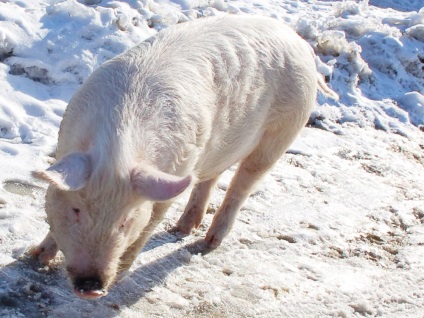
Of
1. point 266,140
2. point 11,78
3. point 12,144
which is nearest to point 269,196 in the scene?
point 266,140

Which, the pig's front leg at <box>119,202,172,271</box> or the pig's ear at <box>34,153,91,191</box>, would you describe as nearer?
the pig's ear at <box>34,153,91,191</box>

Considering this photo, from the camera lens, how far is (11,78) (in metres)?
5.34

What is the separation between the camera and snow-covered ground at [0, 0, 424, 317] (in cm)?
373

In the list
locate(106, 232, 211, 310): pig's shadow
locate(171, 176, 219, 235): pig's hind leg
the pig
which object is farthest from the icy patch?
locate(106, 232, 211, 310): pig's shadow

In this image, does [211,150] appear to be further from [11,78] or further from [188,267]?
[11,78]

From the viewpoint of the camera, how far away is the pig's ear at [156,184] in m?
2.76

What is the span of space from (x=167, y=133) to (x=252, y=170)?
4.35 feet

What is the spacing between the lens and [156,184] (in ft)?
9.25

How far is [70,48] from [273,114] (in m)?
2.20

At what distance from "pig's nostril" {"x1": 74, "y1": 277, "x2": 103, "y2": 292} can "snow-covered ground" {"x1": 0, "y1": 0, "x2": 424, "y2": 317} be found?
1.62ft

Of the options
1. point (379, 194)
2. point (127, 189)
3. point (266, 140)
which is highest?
point (127, 189)

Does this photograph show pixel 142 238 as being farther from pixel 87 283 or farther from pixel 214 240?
pixel 214 240

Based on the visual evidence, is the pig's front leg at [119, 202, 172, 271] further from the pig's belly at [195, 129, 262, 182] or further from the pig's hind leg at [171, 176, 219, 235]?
the pig's hind leg at [171, 176, 219, 235]

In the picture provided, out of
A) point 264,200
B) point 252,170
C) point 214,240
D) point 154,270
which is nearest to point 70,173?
point 154,270
